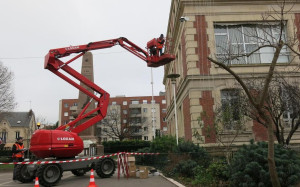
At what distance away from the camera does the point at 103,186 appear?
9602mm

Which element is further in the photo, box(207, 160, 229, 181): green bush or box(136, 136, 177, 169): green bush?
box(136, 136, 177, 169): green bush

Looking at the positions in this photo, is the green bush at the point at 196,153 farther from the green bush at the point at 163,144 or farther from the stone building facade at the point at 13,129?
the stone building facade at the point at 13,129

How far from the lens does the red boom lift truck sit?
10539 mm

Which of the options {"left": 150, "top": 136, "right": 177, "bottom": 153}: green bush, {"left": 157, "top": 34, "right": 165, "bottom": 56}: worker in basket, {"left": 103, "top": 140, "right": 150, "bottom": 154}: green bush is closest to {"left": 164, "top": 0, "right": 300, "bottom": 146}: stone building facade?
{"left": 150, "top": 136, "right": 177, "bottom": 153}: green bush

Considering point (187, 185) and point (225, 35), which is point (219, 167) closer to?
point (187, 185)

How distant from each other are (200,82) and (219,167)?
8.09 m

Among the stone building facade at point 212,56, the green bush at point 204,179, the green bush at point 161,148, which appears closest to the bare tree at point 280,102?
the stone building facade at point 212,56

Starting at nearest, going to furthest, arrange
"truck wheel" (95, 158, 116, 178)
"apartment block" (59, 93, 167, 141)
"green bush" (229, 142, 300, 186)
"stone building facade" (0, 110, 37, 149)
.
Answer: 1. "green bush" (229, 142, 300, 186)
2. "truck wheel" (95, 158, 116, 178)
3. "stone building facade" (0, 110, 37, 149)
4. "apartment block" (59, 93, 167, 141)

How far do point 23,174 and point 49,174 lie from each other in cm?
178

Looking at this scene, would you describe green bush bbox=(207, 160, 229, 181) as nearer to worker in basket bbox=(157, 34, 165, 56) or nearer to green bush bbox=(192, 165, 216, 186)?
green bush bbox=(192, 165, 216, 186)

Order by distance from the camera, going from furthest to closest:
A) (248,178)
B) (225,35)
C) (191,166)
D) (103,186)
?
(225,35), (191,166), (103,186), (248,178)

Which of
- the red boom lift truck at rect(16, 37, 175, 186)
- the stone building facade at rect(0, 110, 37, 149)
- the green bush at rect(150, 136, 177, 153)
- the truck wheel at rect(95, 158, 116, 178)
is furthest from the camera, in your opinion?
the stone building facade at rect(0, 110, 37, 149)

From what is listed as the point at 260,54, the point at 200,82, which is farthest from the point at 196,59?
the point at 260,54

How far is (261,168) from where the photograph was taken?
261 inches
